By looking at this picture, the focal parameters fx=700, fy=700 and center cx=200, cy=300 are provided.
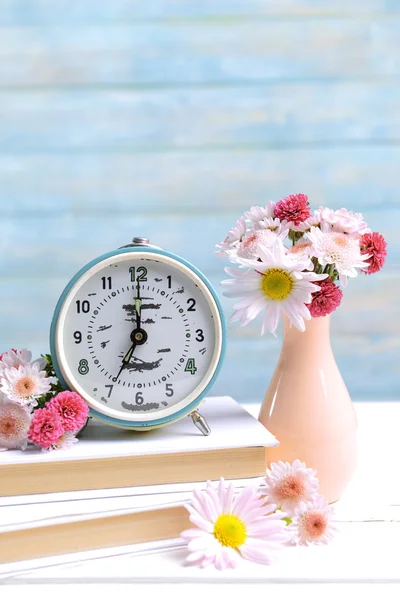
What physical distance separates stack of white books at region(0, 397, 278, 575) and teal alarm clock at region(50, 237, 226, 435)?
5 centimetres

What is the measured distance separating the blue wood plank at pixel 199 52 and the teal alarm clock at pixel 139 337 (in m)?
0.98

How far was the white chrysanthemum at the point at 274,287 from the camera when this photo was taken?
877 millimetres

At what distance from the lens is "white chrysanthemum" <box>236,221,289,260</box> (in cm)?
93

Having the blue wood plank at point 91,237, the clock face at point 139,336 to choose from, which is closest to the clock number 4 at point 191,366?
the clock face at point 139,336

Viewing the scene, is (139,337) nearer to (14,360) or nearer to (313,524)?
(14,360)

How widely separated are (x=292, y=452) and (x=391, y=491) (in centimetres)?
18

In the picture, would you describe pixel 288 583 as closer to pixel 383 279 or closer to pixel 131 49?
pixel 383 279

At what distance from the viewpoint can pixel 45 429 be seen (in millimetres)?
862

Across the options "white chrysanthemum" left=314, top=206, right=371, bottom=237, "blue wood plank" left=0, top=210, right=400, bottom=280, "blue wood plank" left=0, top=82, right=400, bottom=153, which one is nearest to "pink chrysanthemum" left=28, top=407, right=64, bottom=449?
"white chrysanthemum" left=314, top=206, right=371, bottom=237

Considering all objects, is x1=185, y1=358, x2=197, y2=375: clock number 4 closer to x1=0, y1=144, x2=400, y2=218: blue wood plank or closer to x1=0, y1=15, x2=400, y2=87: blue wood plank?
x1=0, y1=144, x2=400, y2=218: blue wood plank

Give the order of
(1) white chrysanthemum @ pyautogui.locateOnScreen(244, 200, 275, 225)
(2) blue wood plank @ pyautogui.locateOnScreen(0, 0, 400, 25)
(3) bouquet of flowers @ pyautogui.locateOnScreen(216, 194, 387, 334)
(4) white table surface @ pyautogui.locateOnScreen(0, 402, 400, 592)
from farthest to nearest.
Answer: (2) blue wood plank @ pyautogui.locateOnScreen(0, 0, 400, 25), (1) white chrysanthemum @ pyautogui.locateOnScreen(244, 200, 275, 225), (3) bouquet of flowers @ pyautogui.locateOnScreen(216, 194, 387, 334), (4) white table surface @ pyautogui.locateOnScreen(0, 402, 400, 592)

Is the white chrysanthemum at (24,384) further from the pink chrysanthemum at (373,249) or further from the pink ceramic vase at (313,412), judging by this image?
the pink chrysanthemum at (373,249)

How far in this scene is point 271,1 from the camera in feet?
5.83

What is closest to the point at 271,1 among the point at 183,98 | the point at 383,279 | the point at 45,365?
the point at 183,98
